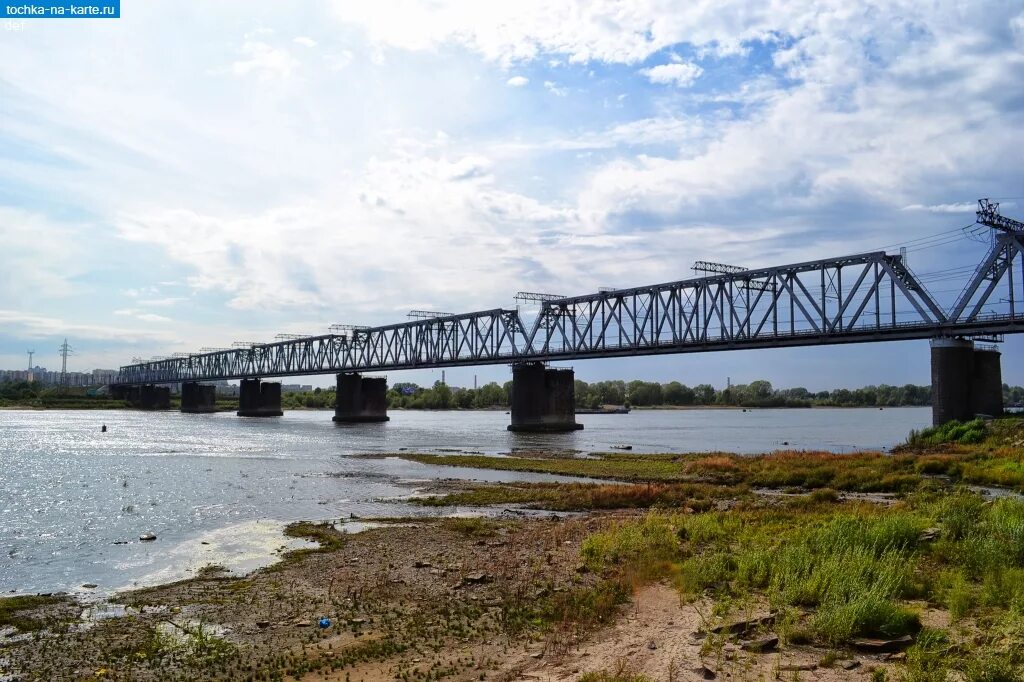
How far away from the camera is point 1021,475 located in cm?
3681

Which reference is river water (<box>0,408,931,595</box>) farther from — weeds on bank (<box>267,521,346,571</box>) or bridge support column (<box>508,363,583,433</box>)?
bridge support column (<box>508,363,583,433</box>)

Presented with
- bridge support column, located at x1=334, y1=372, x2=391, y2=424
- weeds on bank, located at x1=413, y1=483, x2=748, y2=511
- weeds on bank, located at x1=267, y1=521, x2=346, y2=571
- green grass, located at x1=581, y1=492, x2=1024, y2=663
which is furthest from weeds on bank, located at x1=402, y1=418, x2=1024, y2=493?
bridge support column, located at x1=334, y1=372, x2=391, y2=424

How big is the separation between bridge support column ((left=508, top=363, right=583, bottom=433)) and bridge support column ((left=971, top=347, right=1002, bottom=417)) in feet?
207

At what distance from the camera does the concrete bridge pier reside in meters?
64.4

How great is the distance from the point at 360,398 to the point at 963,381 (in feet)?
405

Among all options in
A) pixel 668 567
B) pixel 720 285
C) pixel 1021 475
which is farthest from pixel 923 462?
pixel 720 285

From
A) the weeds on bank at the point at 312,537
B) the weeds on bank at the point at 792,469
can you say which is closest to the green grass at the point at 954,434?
the weeds on bank at the point at 792,469

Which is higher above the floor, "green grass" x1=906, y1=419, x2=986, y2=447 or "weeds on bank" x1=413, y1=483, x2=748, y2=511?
→ "green grass" x1=906, y1=419, x2=986, y2=447

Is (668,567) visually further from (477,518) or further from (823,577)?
(477,518)

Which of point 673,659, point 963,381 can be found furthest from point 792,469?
point 673,659

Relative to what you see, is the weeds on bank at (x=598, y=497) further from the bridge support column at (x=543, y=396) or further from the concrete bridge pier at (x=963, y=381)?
the bridge support column at (x=543, y=396)

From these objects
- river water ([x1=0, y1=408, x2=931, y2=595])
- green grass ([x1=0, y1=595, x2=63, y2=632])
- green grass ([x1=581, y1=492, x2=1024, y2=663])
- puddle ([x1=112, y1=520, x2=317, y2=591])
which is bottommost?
river water ([x1=0, y1=408, x2=931, y2=595])

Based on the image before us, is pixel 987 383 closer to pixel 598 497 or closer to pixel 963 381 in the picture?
pixel 963 381

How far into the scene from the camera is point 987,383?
6631 cm
